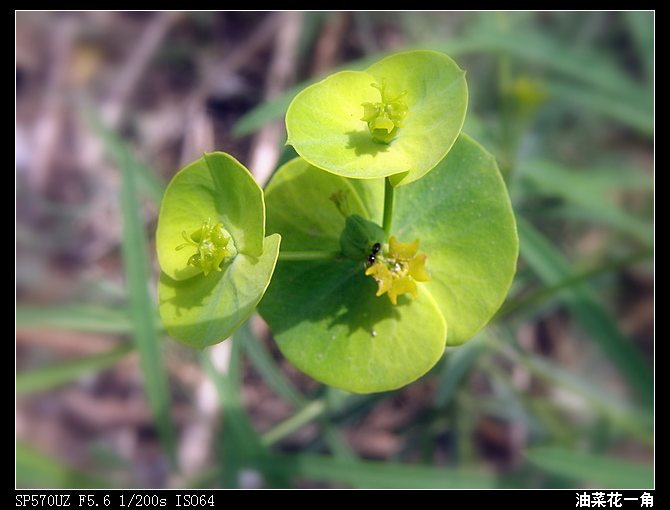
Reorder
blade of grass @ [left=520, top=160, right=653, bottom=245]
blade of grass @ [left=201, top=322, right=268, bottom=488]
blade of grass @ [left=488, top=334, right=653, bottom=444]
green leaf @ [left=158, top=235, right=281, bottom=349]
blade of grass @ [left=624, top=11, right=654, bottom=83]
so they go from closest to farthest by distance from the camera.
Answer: green leaf @ [left=158, top=235, right=281, bottom=349] < blade of grass @ [left=201, top=322, right=268, bottom=488] < blade of grass @ [left=488, top=334, right=653, bottom=444] < blade of grass @ [left=520, top=160, right=653, bottom=245] < blade of grass @ [left=624, top=11, right=654, bottom=83]

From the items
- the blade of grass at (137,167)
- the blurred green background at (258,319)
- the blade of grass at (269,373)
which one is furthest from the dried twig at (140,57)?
the blade of grass at (269,373)

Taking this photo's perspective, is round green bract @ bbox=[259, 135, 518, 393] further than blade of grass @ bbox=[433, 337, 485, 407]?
No

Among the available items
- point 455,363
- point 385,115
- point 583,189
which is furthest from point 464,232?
point 583,189

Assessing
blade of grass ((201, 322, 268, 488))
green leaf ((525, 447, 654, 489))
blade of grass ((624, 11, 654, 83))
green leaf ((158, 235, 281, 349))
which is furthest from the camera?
blade of grass ((624, 11, 654, 83))

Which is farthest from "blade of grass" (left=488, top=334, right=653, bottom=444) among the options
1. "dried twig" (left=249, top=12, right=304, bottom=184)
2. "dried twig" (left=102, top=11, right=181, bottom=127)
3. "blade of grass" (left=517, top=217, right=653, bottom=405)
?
"dried twig" (left=102, top=11, right=181, bottom=127)

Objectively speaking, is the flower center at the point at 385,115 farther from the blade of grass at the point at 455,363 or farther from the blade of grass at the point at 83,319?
the blade of grass at the point at 83,319

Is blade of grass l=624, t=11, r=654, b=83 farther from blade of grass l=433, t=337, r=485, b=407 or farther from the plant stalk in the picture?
the plant stalk
